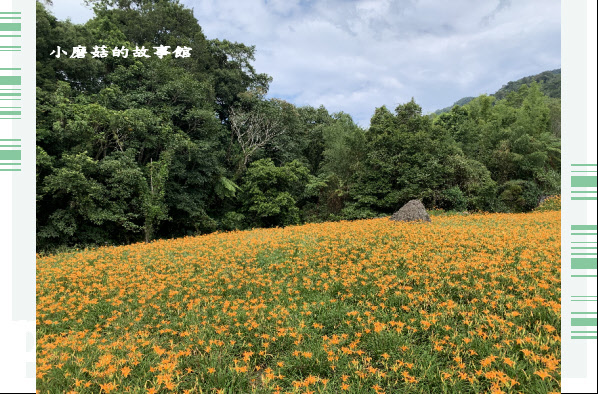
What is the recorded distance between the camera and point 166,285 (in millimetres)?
5645

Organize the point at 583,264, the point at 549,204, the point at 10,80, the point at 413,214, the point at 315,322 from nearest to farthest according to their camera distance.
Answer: the point at 583,264 → the point at 10,80 → the point at 315,322 → the point at 413,214 → the point at 549,204

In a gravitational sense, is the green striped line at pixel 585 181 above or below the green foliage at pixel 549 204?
above

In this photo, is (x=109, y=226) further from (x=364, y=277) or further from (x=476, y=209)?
(x=476, y=209)

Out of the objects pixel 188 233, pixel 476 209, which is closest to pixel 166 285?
pixel 188 233

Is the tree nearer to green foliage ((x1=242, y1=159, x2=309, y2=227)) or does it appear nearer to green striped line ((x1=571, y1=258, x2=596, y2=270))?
green foliage ((x1=242, y1=159, x2=309, y2=227))

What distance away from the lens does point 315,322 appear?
159 inches

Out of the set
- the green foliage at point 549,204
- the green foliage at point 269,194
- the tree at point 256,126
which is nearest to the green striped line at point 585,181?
the green foliage at point 269,194

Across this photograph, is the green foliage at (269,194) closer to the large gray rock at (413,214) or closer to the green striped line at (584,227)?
the large gray rock at (413,214)

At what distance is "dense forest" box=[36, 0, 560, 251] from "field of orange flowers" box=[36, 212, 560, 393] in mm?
7519

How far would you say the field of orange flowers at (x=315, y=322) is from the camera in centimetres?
295

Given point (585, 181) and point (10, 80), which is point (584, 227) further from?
point (10, 80)

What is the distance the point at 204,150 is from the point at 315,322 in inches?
625

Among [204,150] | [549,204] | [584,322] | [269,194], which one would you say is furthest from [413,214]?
[204,150]

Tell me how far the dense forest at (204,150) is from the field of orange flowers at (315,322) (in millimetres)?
7519
